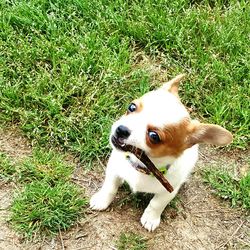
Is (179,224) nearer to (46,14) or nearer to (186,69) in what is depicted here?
(186,69)

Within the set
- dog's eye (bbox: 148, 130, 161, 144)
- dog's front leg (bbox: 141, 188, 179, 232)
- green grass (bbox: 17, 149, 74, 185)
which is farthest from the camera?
green grass (bbox: 17, 149, 74, 185)

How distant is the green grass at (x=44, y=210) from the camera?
10.8 feet

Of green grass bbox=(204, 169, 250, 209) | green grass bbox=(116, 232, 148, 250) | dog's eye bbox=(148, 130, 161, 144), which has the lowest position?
green grass bbox=(116, 232, 148, 250)

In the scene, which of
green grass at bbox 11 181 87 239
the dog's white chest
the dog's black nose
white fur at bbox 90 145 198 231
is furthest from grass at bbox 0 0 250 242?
the dog's black nose

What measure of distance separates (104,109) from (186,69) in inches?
25.3

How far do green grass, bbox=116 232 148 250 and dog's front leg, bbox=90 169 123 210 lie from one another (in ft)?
0.65

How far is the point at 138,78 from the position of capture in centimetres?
396

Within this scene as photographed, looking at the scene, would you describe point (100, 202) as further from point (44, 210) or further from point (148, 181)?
point (148, 181)

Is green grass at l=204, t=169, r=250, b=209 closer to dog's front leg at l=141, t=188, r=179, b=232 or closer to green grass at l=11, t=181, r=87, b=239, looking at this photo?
dog's front leg at l=141, t=188, r=179, b=232

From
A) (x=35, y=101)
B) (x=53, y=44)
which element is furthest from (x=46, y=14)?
(x=35, y=101)

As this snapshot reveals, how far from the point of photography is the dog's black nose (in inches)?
108

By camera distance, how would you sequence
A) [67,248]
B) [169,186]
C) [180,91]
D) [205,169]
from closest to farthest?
[169,186]
[67,248]
[205,169]
[180,91]

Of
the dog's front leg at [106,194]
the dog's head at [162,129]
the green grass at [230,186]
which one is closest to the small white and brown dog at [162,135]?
the dog's head at [162,129]

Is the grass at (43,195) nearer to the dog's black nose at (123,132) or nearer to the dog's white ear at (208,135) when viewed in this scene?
the dog's black nose at (123,132)
